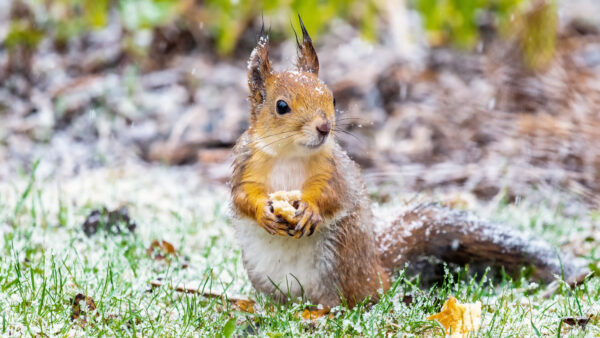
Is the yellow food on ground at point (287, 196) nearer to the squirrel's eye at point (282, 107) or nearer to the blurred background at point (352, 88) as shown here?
the squirrel's eye at point (282, 107)

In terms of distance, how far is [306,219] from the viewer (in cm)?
238

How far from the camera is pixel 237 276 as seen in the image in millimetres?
3121

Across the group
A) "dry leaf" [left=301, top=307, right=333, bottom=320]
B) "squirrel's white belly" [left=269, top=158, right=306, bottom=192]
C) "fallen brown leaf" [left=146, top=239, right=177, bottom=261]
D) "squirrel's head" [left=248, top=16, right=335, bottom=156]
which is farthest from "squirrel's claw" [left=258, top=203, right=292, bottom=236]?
"fallen brown leaf" [left=146, top=239, right=177, bottom=261]

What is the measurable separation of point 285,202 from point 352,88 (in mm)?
4001

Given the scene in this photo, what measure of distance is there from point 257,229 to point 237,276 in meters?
0.56

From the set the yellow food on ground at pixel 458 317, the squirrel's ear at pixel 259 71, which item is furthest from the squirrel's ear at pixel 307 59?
the yellow food on ground at pixel 458 317

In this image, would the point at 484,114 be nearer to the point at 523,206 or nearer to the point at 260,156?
the point at 523,206

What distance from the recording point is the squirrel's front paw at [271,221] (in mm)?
2398

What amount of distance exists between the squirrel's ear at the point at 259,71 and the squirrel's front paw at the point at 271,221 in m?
0.47

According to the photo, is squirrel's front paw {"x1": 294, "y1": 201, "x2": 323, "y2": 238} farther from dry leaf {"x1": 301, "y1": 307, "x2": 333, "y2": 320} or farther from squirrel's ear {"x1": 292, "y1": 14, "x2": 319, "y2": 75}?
squirrel's ear {"x1": 292, "y1": 14, "x2": 319, "y2": 75}

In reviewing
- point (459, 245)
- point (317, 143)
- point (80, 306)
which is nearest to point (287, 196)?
point (317, 143)

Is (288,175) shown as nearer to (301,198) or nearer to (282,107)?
(301,198)

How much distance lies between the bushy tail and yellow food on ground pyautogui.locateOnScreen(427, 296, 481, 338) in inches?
21.4

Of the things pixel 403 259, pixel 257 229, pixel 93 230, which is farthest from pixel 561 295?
pixel 93 230
